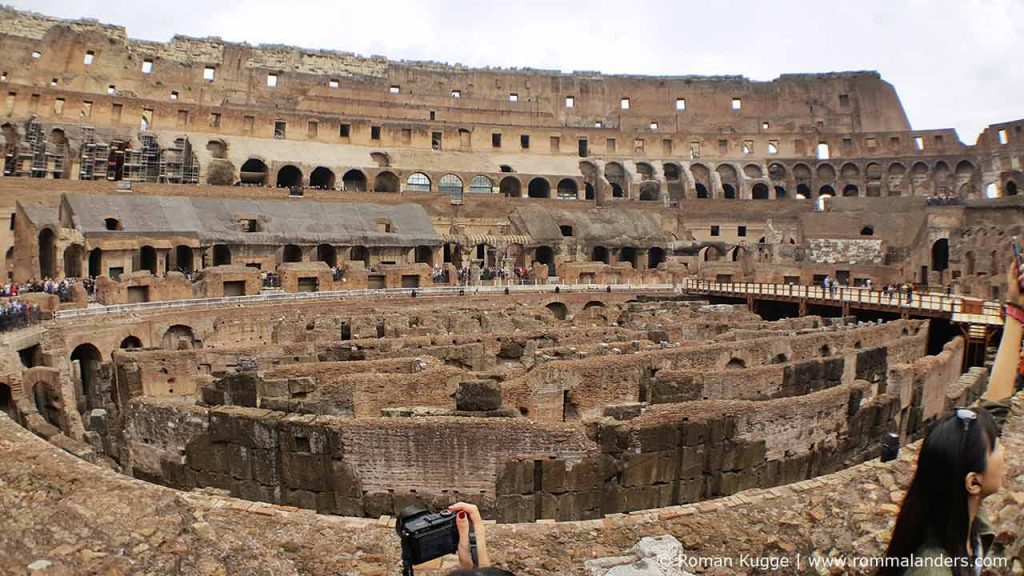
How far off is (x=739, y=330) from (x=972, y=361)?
958 centimetres

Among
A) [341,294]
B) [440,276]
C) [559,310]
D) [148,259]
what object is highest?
[148,259]

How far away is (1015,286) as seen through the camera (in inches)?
183

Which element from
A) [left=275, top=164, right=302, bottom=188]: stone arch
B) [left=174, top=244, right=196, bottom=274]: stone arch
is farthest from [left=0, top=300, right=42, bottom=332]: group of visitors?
[left=275, top=164, right=302, bottom=188]: stone arch

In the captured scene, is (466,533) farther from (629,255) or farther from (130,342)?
(629,255)

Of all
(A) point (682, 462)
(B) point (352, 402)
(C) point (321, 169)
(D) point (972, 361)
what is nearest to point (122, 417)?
(B) point (352, 402)

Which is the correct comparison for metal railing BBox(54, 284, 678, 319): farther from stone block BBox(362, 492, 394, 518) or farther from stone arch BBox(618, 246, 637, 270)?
stone block BBox(362, 492, 394, 518)

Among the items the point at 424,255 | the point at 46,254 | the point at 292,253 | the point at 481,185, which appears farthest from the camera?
the point at 481,185

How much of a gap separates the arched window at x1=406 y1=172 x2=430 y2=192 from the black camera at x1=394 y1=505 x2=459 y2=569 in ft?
144

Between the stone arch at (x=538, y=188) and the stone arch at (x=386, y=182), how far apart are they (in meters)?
10.7

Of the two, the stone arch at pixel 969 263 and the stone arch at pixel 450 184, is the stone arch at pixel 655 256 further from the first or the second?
the stone arch at pixel 969 263

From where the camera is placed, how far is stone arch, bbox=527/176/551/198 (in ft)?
167

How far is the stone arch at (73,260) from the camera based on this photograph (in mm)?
28712

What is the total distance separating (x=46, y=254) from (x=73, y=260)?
245 cm

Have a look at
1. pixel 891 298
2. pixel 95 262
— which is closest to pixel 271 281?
pixel 95 262
